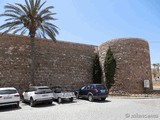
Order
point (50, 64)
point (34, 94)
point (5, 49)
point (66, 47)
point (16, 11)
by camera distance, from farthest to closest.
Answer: point (66, 47) < point (50, 64) < point (5, 49) < point (16, 11) < point (34, 94)

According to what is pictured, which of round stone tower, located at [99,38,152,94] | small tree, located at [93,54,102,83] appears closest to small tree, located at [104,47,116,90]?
round stone tower, located at [99,38,152,94]

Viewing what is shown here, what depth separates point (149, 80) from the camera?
2338 centimetres

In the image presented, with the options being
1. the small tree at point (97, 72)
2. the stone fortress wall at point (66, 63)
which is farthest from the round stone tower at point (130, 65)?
the small tree at point (97, 72)

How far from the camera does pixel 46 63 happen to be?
2223 cm

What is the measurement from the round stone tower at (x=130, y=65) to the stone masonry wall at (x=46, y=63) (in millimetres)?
4086

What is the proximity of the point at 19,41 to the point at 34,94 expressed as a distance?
858cm

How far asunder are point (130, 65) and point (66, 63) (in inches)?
301

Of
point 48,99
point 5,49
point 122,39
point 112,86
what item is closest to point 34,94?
point 48,99

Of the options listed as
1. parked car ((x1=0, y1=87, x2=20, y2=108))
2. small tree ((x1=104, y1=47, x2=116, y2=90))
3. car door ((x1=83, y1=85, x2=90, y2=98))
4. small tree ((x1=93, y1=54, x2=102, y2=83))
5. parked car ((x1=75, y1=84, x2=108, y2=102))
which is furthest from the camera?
small tree ((x1=93, y1=54, x2=102, y2=83))

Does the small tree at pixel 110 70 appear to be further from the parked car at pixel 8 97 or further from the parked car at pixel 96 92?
the parked car at pixel 8 97

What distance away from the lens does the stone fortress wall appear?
20.3 m

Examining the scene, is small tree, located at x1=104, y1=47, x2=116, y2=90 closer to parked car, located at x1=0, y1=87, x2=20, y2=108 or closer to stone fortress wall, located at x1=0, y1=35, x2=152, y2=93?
stone fortress wall, located at x1=0, y1=35, x2=152, y2=93

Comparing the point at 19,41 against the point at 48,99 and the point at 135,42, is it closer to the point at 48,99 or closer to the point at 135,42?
the point at 48,99

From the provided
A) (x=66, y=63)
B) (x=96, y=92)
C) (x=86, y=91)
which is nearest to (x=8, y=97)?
(x=86, y=91)
